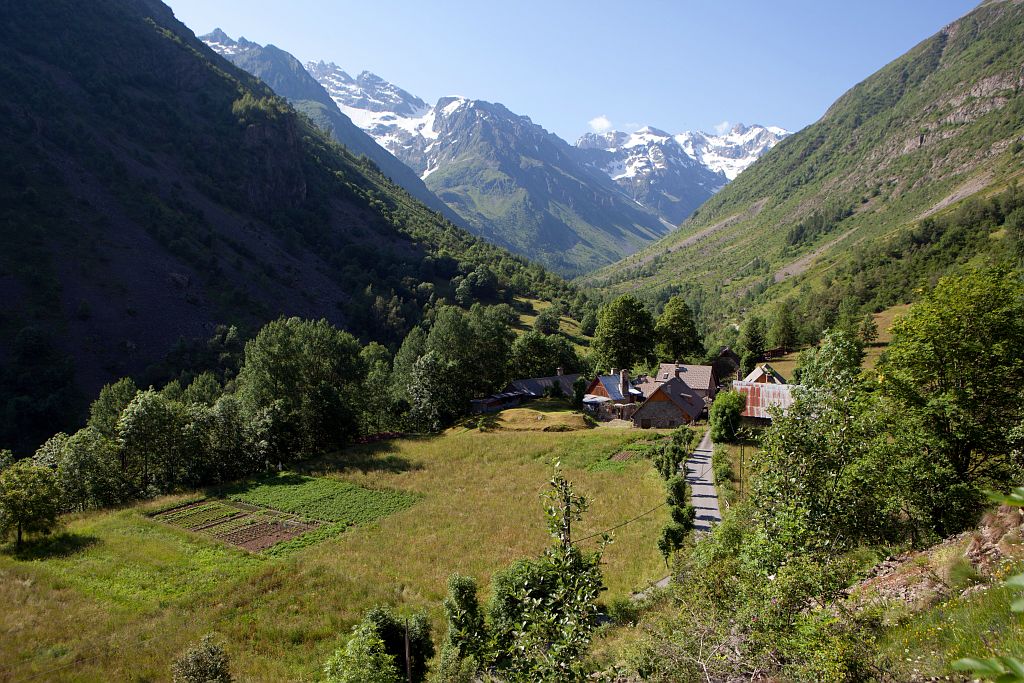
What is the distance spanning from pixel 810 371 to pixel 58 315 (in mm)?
125666

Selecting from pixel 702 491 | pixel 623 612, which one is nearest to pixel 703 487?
pixel 702 491

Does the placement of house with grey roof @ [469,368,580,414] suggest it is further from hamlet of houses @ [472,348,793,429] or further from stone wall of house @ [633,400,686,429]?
stone wall of house @ [633,400,686,429]

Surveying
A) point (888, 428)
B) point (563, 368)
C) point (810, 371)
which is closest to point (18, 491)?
point (810, 371)

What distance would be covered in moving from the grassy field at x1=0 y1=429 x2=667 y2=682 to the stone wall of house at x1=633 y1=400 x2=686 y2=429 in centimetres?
1482

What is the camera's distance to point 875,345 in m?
91.1

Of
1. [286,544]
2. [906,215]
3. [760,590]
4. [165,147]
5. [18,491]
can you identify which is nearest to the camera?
[760,590]

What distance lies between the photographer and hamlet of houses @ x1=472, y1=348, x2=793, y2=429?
162 ft

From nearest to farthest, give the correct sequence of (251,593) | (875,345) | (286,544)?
(251,593) → (286,544) → (875,345)

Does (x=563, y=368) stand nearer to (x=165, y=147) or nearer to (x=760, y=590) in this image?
(x=760, y=590)

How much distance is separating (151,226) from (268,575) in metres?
132

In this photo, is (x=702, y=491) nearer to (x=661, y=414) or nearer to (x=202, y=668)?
(x=661, y=414)

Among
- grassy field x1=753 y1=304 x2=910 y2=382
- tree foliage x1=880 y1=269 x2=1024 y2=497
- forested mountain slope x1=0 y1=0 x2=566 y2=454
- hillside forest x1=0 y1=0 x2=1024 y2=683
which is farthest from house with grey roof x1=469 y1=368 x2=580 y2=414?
tree foliage x1=880 y1=269 x2=1024 y2=497

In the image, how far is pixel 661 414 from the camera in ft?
198

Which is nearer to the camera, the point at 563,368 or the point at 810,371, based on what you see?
the point at 810,371
